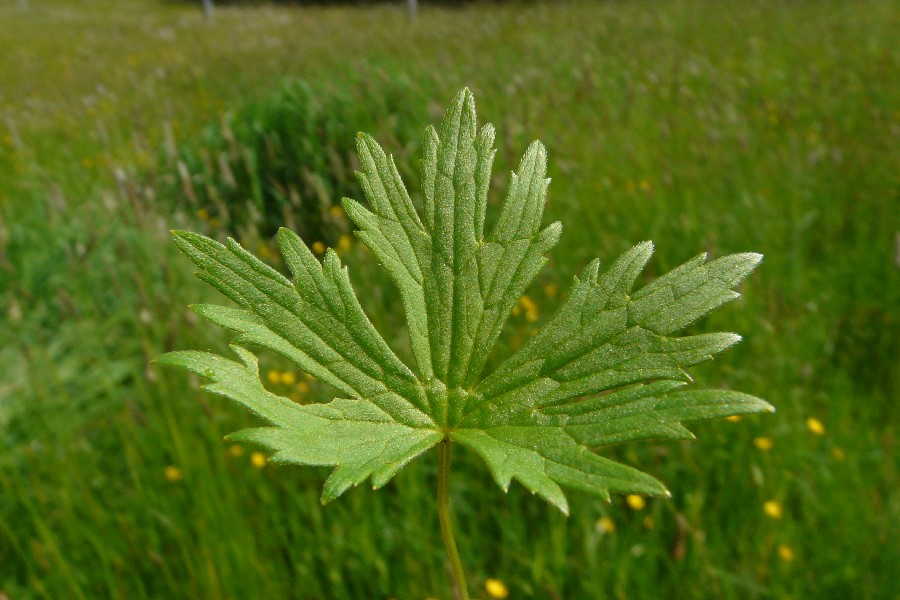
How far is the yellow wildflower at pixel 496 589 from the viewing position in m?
1.42

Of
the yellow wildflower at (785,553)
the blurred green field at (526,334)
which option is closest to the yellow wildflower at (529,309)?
the blurred green field at (526,334)

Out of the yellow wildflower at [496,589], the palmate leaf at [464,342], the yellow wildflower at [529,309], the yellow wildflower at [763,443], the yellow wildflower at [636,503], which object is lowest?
the yellow wildflower at [496,589]

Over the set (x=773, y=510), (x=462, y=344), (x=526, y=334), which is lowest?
(x=773, y=510)

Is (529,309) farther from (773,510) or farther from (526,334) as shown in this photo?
(773,510)

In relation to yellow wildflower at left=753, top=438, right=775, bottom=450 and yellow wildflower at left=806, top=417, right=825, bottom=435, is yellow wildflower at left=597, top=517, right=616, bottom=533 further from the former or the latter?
yellow wildflower at left=806, top=417, right=825, bottom=435

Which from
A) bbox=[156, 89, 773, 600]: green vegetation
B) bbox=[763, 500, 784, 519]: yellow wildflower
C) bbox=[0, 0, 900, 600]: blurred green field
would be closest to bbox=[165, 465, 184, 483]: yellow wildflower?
bbox=[0, 0, 900, 600]: blurred green field

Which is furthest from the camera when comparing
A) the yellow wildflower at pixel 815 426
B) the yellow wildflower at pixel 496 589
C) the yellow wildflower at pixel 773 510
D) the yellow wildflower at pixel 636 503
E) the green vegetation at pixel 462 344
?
the yellow wildflower at pixel 815 426

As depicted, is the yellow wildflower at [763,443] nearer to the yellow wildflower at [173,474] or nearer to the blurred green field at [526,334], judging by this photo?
the blurred green field at [526,334]

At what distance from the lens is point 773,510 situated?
1.53 m

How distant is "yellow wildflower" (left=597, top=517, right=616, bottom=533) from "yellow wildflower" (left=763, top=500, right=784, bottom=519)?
12.9 inches

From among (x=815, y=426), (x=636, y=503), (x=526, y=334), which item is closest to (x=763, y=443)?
(x=815, y=426)

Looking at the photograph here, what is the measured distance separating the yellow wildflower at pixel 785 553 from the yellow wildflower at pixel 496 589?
1.89 ft

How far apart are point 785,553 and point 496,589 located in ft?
1.98

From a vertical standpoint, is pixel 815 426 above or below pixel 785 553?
above
